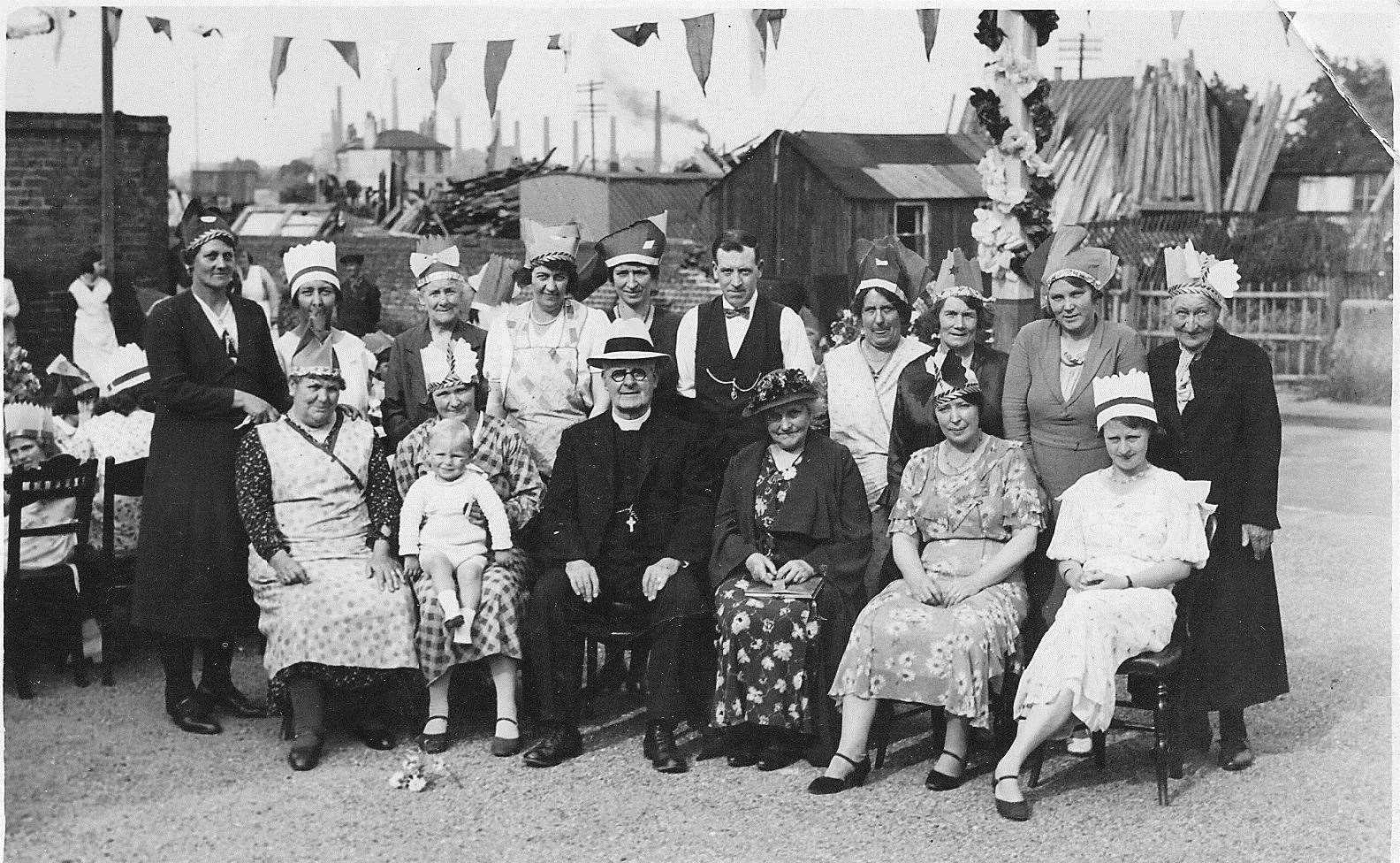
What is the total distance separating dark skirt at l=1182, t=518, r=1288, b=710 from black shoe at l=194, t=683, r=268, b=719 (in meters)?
3.74

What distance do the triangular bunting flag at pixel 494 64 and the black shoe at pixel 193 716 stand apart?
387cm

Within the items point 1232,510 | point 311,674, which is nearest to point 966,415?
point 1232,510

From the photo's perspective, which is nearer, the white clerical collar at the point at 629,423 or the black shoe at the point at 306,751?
the black shoe at the point at 306,751

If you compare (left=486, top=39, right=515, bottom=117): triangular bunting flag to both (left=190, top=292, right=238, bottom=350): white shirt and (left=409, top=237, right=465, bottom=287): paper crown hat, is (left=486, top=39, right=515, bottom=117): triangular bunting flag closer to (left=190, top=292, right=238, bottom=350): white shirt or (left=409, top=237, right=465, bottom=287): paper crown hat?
(left=409, top=237, right=465, bottom=287): paper crown hat

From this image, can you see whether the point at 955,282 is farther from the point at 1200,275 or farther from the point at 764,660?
the point at 764,660

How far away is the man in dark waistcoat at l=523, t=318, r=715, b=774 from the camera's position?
5.37 meters

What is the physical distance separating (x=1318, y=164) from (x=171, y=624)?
21.4m

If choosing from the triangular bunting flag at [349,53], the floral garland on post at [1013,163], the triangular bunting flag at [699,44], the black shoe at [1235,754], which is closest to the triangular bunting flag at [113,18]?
the triangular bunting flag at [349,53]

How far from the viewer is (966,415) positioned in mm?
5270

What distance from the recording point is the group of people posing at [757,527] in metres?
5.07

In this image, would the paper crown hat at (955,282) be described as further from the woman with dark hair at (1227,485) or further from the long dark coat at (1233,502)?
the long dark coat at (1233,502)

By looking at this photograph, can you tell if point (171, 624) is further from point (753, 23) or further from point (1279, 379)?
point (1279, 379)

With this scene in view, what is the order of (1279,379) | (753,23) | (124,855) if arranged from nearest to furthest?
(124,855)
(753,23)
(1279,379)

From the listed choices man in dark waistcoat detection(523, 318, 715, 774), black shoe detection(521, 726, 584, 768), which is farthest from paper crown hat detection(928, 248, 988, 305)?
black shoe detection(521, 726, 584, 768)
